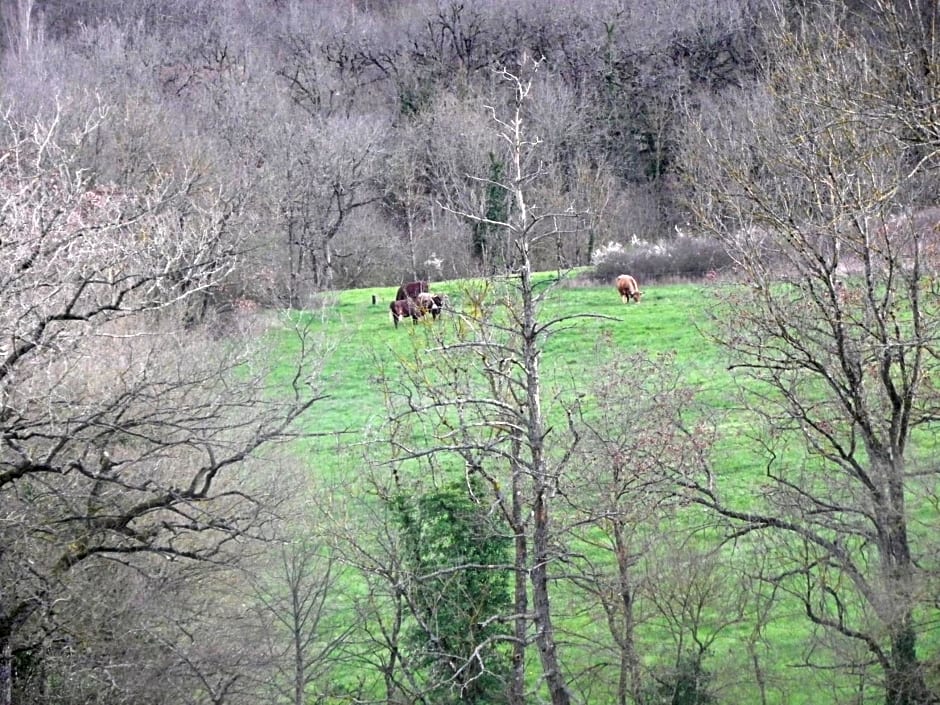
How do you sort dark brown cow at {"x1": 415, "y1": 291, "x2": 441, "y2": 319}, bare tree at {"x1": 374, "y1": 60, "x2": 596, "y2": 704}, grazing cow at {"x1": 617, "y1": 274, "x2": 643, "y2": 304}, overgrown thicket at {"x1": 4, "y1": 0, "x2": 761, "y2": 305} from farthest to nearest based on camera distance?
overgrown thicket at {"x1": 4, "y1": 0, "x2": 761, "y2": 305}
grazing cow at {"x1": 617, "y1": 274, "x2": 643, "y2": 304}
dark brown cow at {"x1": 415, "y1": 291, "x2": 441, "y2": 319}
bare tree at {"x1": 374, "y1": 60, "x2": 596, "y2": 704}

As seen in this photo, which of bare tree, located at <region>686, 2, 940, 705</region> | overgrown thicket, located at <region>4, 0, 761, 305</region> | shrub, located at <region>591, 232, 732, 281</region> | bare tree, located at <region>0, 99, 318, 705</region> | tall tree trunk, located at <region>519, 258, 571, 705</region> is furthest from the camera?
overgrown thicket, located at <region>4, 0, 761, 305</region>

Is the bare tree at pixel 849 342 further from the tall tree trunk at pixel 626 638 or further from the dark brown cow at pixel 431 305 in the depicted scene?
the dark brown cow at pixel 431 305

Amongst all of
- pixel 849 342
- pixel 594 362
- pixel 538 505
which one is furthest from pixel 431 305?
pixel 538 505

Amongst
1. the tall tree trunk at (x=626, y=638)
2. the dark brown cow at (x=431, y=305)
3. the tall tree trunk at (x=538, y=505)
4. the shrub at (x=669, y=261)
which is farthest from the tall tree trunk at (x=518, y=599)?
the shrub at (x=669, y=261)

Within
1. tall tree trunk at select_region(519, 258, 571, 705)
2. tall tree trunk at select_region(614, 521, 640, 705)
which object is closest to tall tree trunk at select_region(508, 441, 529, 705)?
tall tree trunk at select_region(519, 258, 571, 705)

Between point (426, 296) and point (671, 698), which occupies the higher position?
point (426, 296)

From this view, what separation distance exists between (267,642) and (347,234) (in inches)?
1149

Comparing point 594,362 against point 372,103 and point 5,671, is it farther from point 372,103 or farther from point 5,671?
point 372,103

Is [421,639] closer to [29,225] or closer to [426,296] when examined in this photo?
[29,225]

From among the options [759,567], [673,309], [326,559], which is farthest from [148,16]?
[759,567]

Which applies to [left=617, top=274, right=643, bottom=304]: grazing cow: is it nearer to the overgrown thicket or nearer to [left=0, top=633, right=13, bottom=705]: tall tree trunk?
the overgrown thicket

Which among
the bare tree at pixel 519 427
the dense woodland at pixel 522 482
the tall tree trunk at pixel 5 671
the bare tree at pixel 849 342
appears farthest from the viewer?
the bare tree at pixel 849 342

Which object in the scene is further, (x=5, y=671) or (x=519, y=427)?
(x=519, y=427)

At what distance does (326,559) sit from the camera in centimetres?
1644
